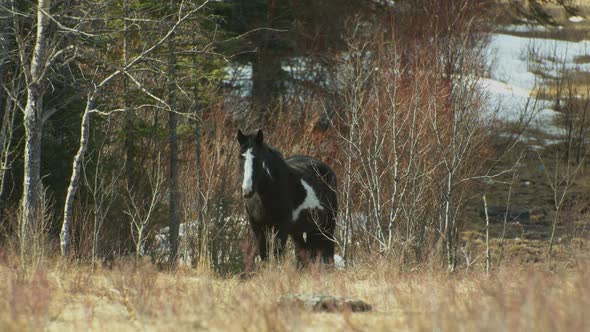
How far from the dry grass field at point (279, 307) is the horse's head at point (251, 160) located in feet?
9.73

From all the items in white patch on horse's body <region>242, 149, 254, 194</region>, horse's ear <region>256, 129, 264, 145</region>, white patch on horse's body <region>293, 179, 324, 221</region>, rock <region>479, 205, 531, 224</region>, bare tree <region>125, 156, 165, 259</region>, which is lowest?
rock <region>479, 205, 531, 224</region>

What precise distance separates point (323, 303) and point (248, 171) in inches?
191

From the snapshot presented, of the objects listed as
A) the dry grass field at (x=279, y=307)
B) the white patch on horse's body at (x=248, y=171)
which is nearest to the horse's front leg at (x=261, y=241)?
the white patch on horse's body at (x=248, y=171)

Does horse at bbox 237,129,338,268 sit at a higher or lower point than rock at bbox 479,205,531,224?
higher

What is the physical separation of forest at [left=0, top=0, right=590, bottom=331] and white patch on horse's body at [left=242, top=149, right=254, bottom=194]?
129 centimetres

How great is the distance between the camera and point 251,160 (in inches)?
464

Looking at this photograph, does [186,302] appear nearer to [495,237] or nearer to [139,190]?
[139,190]

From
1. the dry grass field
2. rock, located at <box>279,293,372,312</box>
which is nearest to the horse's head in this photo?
the dry grass field

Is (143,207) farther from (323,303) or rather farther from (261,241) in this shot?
(323,303)

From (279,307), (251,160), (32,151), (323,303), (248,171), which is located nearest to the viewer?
(279,307)

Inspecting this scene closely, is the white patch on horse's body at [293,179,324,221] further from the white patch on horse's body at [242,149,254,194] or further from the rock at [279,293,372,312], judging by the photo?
the rock at [279,293,372,312]

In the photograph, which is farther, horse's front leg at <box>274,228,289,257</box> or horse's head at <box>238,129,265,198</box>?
horse's front leg at <box>274,228,289,257</box>

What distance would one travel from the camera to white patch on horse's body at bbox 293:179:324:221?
43.4 feet

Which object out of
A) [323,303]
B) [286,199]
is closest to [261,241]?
[286,199]
